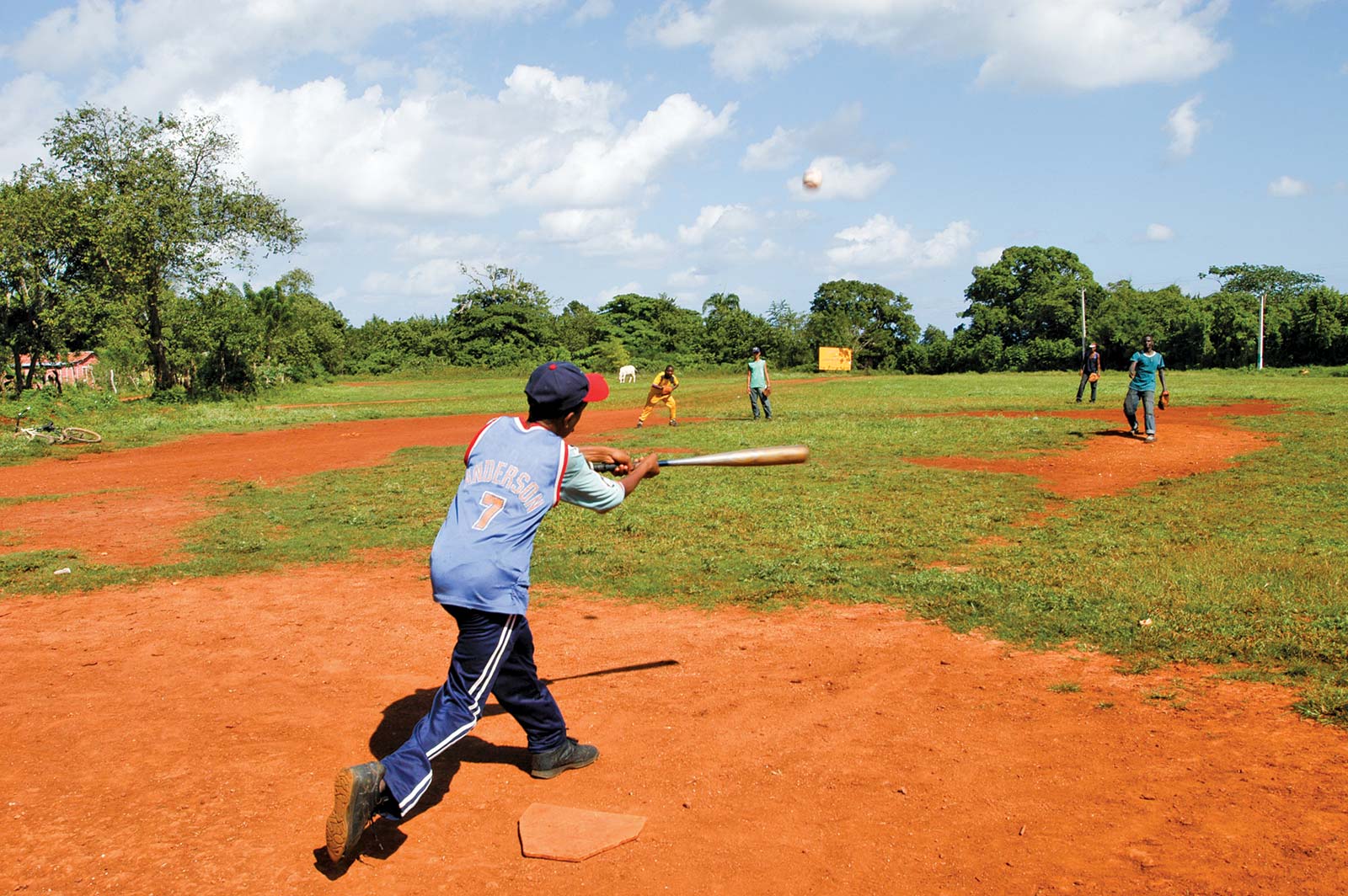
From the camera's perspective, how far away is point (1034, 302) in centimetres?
6869

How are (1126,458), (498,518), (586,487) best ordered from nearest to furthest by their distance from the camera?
(498,518)
(586,487)
(1126,458)

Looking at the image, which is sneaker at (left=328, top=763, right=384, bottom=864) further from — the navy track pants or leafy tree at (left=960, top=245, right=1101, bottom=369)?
leafy tree at (left=960, top=245, right=1101, bottom=369)

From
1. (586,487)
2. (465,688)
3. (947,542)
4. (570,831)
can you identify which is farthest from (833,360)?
(570,831)

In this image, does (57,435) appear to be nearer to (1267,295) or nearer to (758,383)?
(758,383)

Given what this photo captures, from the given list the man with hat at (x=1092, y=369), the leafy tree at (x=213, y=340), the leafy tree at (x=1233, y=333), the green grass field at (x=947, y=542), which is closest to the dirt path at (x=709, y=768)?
the green grass field at (x=947, y=542)

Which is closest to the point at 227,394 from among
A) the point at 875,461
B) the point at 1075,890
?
the point at 875,461

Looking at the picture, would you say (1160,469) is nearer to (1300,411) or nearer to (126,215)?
(1300,411)

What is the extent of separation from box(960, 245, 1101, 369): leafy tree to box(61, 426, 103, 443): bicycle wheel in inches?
2263

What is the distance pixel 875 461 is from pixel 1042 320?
5828 cm

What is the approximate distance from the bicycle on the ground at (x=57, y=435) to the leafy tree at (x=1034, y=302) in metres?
57.6

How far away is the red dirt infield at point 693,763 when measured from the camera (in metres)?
3.94

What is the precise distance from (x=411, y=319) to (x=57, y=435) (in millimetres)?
58569

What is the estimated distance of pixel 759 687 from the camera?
6016mm

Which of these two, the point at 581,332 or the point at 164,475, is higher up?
the point at 581,332
